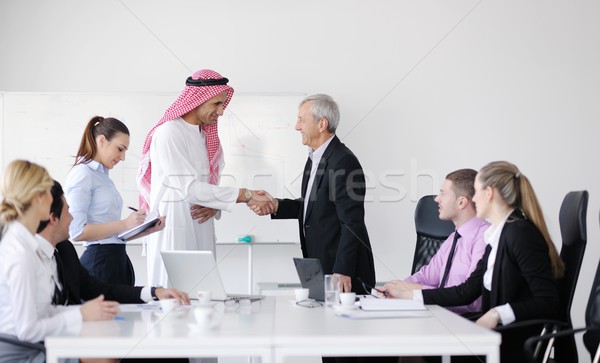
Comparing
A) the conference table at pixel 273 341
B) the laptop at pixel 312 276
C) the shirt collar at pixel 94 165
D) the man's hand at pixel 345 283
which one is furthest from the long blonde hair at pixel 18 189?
the man's hand at pixel 345 283

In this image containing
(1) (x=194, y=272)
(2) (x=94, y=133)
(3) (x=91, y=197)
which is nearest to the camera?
(1) (x=194, y=272)

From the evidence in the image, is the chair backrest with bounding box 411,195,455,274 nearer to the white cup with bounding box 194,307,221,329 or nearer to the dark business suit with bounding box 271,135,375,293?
the dark business suit with bounding box 271,135,375,293

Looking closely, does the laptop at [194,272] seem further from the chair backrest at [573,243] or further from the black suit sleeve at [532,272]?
the chair backrest at [573,243]

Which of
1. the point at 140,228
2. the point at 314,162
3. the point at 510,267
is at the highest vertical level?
the point at 314,162

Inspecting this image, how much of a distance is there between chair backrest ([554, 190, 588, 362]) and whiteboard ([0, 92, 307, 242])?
7.41ft

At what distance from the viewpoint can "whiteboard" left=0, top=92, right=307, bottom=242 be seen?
15.0 ft

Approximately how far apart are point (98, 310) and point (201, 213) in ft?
4.18

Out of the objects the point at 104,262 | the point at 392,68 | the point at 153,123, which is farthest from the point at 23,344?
the point at 392,68

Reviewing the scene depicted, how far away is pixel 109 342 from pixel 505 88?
12.1ft

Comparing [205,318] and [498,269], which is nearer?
[205,318]

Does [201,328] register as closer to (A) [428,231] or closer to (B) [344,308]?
(B) [344,308]

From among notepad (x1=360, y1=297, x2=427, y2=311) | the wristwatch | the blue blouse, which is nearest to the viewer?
notepad (x1=360, y1=297, x2=427, y2=311)

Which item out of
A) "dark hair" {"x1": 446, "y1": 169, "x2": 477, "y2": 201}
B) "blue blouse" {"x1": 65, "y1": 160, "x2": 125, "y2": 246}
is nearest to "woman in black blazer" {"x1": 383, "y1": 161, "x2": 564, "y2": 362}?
"dark hair" {"x1": 446, "y1": 169, "x2": 477, "y2": 201}

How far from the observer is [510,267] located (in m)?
2.53
